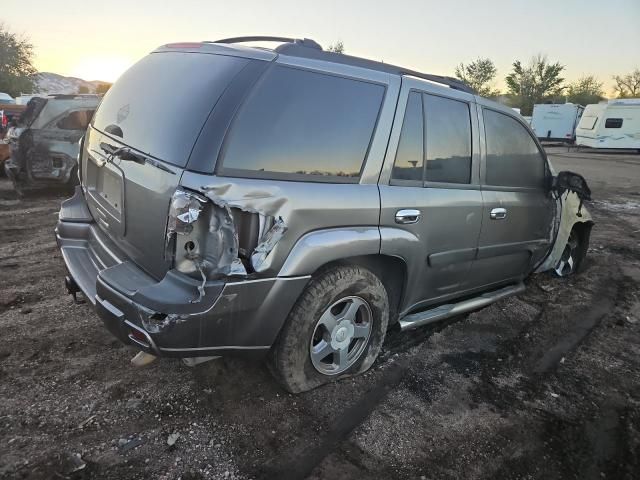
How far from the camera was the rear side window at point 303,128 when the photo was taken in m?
2.27

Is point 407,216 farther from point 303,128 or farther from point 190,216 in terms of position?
point 190,216

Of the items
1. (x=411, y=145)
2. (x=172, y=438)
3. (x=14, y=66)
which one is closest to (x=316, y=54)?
(x=411, y=145)

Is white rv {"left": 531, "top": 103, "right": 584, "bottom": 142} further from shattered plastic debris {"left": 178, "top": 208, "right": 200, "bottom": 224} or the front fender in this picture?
shattered plastic debris {"left": 178, "top": 208, "right": 200, "bottom": 224}

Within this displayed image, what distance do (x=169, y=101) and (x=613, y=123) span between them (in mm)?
29687

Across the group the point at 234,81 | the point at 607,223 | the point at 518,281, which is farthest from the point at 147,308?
the point at 607,223

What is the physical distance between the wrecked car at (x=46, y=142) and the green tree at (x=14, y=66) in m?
34.9

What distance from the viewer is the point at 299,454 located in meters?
2.38

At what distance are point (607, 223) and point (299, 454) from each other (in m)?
8.15

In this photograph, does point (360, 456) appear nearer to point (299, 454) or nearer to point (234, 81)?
point (299, 454)

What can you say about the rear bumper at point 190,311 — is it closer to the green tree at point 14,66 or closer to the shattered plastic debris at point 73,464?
the shattered plastic debris at point 73,464

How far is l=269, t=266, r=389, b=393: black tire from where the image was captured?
2.54 m

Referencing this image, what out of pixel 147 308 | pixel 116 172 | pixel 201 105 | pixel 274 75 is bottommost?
pixel 147 308

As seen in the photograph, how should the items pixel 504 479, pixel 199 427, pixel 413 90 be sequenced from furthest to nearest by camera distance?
pixel 413 90, pixel 199 427, pixel 504 479

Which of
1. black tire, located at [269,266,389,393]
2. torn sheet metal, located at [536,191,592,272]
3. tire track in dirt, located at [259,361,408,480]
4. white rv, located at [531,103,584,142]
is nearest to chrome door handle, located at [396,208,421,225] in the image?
black tire, located at [269,266,389,393]
